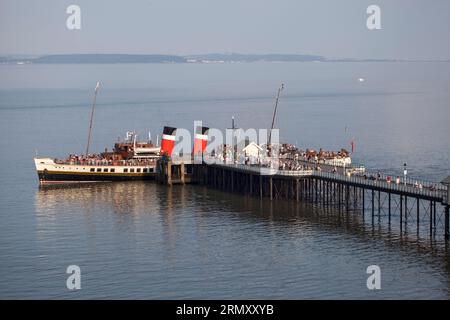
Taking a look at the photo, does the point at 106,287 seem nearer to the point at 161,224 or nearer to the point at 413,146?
the point at 161,224

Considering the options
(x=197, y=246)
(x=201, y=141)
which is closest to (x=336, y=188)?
(x=201, y=141)

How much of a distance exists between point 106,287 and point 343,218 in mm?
24378

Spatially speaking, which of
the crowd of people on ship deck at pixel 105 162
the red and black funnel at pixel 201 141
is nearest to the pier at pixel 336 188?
the red and black funnel at pixel 201 141

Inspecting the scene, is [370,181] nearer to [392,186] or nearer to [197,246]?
[392,186]

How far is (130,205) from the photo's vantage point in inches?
3780

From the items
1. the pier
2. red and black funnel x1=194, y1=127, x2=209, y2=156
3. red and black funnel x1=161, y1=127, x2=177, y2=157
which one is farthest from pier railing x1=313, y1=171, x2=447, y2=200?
red and black funnel x1=161, y1=127, x2=177, y2=157

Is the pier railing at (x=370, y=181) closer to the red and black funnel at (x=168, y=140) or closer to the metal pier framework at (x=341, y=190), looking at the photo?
the metal pier framework at (x=341, y=190)

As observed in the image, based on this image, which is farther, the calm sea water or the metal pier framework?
Result: the metal pier framework

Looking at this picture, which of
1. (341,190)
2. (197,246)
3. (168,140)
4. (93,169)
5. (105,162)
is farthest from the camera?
(168,140)

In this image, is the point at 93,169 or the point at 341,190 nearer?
the point at 341,190

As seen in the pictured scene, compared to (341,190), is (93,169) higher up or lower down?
higher up

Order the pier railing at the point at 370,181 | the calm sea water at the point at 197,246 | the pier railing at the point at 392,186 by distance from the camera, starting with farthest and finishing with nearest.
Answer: the pier railing at the point at 370,181 < the pier railing at the point at 392,186 < the calm sea water at the point at 197,246

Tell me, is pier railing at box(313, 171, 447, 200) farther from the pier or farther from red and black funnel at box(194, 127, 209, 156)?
red and black funnel at box(194, 127, 209, 156)
